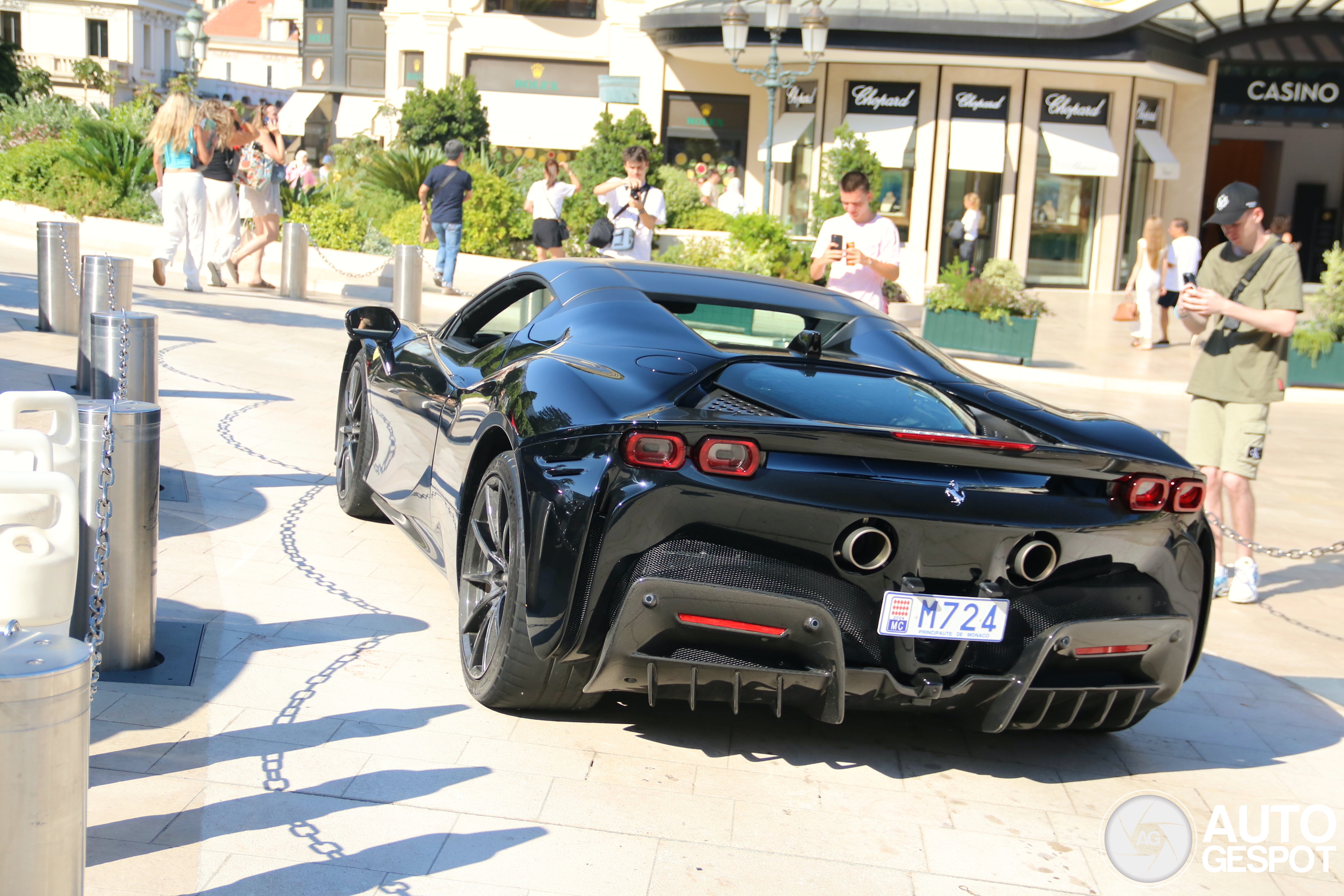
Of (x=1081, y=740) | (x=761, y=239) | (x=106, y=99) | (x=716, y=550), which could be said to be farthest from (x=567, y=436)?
(x=106, y=99)

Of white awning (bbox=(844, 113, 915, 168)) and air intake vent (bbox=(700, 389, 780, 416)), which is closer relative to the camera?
air intake vent (bbox=(700, 389, 780, 416))

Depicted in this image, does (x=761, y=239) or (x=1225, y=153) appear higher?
(x=1225, y=153)

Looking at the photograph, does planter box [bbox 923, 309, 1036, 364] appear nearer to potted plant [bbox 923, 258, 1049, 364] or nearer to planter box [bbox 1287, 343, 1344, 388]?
potted plant [bbox 923, 258, 1049, 364]

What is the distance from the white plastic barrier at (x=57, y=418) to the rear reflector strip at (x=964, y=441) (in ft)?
7.24

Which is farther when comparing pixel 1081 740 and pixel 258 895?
pixel 1081 740

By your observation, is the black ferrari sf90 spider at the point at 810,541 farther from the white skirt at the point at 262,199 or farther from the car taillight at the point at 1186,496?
the white skirt at the point at 262,199

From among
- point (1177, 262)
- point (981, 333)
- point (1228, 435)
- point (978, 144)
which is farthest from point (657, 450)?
point (978, 144)

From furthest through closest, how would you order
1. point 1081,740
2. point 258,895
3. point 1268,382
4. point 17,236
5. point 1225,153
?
point 1225,153 → point 17,236 → point 1268,382 → point 1081,740 → point 258,895

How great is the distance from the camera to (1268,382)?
636 centimetres

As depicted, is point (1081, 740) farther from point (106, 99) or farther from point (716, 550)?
point (106, 99)

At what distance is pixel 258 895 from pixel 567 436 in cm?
141

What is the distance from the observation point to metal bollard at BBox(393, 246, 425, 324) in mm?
13562

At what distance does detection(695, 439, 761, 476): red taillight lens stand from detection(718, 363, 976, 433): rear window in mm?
338

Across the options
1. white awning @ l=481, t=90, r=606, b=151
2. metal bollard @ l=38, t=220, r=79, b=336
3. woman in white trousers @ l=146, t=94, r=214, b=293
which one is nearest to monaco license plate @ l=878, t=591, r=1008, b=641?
metal bollard @ l=38, t=220, r=79, b=336
